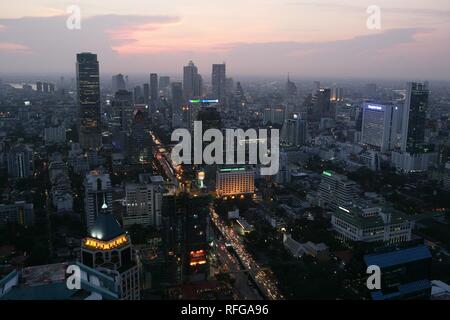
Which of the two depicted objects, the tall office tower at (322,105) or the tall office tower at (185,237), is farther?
the tall office tower at (322,105)

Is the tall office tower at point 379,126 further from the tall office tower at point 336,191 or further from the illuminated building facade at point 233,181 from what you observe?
the illuminated building facade at point 233,181

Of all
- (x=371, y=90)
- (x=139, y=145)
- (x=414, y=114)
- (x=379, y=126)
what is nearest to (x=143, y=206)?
(x=139, y=145)

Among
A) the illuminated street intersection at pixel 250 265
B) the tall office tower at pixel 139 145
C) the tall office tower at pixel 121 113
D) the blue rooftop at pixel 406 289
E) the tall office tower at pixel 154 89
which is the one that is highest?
the tall office tower at pixel 154 89

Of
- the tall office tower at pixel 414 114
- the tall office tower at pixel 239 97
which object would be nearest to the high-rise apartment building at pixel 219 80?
the tall office tower at pixel 239 97

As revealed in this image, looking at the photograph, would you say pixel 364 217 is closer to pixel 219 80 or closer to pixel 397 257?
pixel 397 257

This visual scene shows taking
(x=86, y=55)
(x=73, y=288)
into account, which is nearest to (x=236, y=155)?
(x=86, y=55)

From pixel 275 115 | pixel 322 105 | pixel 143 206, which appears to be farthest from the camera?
→ pixel 322 105
